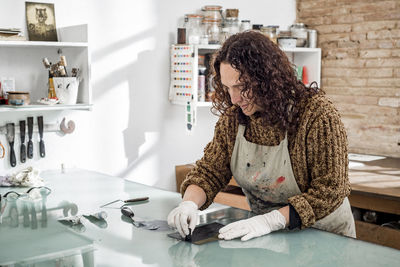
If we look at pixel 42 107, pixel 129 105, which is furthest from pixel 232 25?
pixel 42 107

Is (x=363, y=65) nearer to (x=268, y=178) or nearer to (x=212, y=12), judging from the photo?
(x=212, y=12)

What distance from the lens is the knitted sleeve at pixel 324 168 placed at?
1.86 m

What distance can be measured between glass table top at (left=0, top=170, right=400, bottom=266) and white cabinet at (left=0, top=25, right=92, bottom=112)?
1.01 metres

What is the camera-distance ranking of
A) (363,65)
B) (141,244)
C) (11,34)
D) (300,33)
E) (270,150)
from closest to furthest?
(141,244), (270,150), (11,34), (363,65), (300,33)

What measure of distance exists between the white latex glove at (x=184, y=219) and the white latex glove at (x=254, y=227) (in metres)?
0.12

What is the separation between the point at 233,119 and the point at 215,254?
75 cm

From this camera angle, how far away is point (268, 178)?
6.95 ft

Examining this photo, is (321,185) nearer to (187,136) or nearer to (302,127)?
(302,127)

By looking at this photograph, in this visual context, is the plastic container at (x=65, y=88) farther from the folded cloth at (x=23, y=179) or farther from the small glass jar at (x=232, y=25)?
the small glass jar at (x=232, y=25)

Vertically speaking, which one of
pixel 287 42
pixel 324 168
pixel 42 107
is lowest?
pixel 324 168

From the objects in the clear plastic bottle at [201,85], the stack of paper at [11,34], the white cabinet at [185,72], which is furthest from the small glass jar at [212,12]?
the stack of paper at [11,34]

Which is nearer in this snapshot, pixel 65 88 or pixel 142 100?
pixel 65 88

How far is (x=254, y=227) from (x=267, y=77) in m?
0.56

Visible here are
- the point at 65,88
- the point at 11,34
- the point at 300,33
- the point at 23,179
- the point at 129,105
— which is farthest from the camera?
the point at 300,33
